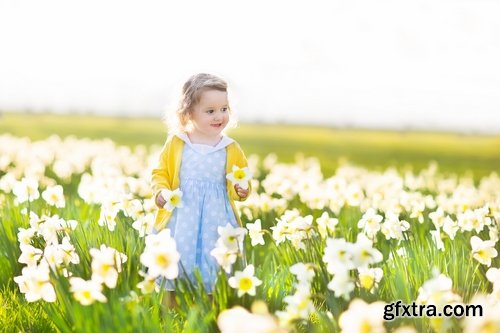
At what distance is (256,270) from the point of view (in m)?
4.29

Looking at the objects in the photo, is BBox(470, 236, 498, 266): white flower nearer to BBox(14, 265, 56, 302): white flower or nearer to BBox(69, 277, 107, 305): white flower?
BBox(69, 277, 107, 305): white flower

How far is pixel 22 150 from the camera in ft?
31.8

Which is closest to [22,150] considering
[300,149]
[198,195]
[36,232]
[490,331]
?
[36,232]

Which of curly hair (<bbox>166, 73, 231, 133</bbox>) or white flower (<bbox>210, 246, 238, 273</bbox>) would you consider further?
curly hair (<bbox>166, 73, 231, 133</bbox>)

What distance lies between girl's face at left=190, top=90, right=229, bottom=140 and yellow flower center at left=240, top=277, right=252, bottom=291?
1.15 m

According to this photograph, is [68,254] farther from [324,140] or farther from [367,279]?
[324,140]

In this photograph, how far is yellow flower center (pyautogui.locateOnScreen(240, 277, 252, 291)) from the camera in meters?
3.21

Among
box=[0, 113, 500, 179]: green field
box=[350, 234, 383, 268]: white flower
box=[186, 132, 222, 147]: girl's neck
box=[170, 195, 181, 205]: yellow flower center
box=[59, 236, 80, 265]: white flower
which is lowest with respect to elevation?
box=[0, 113, 500, 179]: green field

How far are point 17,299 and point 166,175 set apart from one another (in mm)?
1051

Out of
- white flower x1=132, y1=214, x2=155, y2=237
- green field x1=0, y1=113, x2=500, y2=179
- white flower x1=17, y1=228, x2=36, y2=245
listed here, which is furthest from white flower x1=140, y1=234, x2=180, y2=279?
green field x1=0, y1=113, x2=500, y2=179

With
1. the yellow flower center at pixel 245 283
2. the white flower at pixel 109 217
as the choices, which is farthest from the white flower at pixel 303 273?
the white flower at pixel 109 217

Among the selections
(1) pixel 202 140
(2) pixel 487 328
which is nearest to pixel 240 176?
(1) pixel 202 140

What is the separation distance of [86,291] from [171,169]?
1.35m

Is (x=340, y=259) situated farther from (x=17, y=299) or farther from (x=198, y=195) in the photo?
(x=17, y=299)
